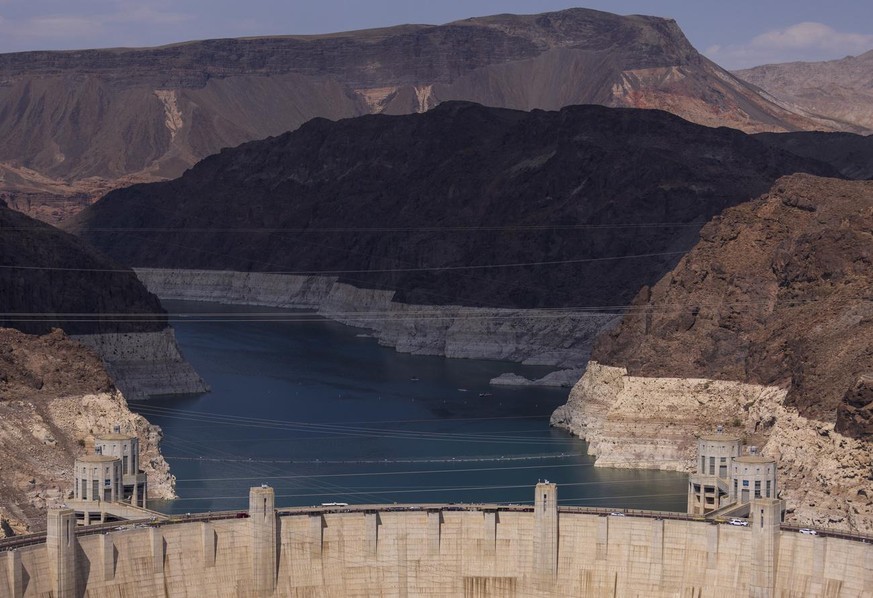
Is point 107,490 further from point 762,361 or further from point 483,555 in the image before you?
point 762,361

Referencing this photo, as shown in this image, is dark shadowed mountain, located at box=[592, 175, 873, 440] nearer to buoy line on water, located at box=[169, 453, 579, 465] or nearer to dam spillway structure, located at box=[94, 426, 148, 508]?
buoy line on water, located at box=[169, 453, 579, 465]

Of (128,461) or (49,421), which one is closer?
(128,461)

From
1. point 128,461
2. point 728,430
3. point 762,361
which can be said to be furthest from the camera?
point 762,361

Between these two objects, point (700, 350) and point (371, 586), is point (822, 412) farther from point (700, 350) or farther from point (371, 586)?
point (371, 586)

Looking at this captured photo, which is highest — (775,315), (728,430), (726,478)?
(775,315)

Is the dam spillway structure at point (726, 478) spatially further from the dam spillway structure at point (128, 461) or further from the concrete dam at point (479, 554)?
the dam spillway structure at point (128, 461)

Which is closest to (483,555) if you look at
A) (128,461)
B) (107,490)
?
(107,490)
